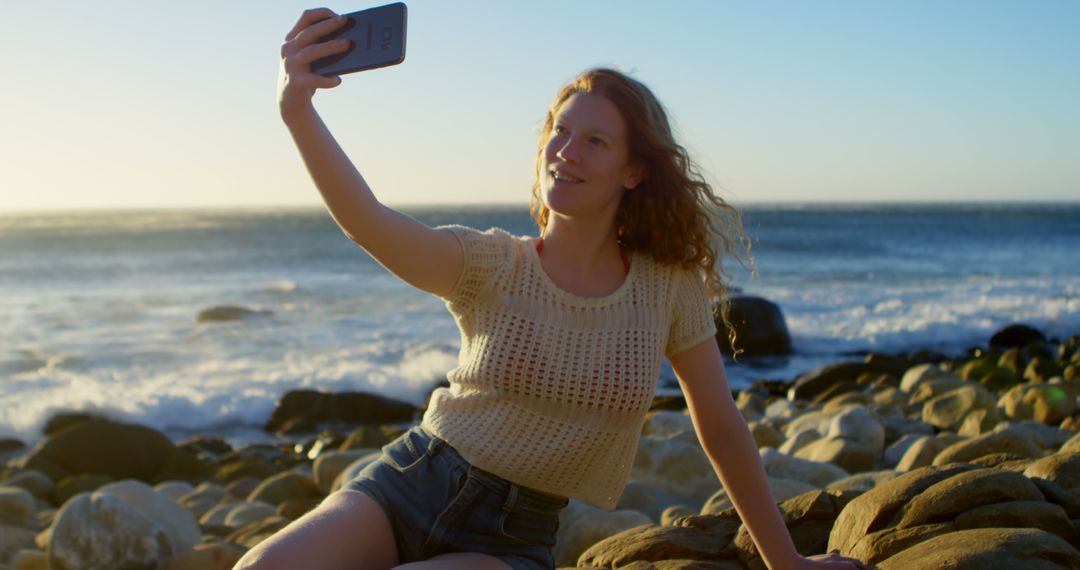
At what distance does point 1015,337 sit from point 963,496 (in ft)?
53.7

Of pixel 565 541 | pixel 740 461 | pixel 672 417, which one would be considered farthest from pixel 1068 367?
pixel 740 461

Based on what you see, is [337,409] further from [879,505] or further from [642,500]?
[879,505]

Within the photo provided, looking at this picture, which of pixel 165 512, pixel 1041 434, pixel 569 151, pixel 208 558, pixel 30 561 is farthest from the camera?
pixel 1041 434

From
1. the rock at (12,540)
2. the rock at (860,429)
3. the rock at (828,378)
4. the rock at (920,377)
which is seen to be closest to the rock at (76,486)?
the rock at (12,540)

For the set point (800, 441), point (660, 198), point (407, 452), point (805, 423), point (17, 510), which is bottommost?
point (17, 510)

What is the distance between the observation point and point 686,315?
10.2 feet

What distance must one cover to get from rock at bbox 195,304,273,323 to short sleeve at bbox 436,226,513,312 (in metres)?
19.2

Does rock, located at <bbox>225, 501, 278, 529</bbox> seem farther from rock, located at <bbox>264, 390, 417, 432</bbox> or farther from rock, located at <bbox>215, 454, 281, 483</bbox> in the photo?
rock, located at <bbox>264, 390, 417, 432</bbox>

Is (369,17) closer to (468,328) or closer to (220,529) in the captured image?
(468,328)

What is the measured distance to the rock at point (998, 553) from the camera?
9.05 feet

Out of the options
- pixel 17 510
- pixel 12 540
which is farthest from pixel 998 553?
pixel 17 510

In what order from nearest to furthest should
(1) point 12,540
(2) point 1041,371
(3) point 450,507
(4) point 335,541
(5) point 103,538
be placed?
(4) point 335,541, (3) point 450,507, (5) point 103,538, (1) point 12,540, (2) point 1041,371

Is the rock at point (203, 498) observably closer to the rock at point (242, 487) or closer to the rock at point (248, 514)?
the rock at point (242, 487)

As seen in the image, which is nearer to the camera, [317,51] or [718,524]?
[317,51]
